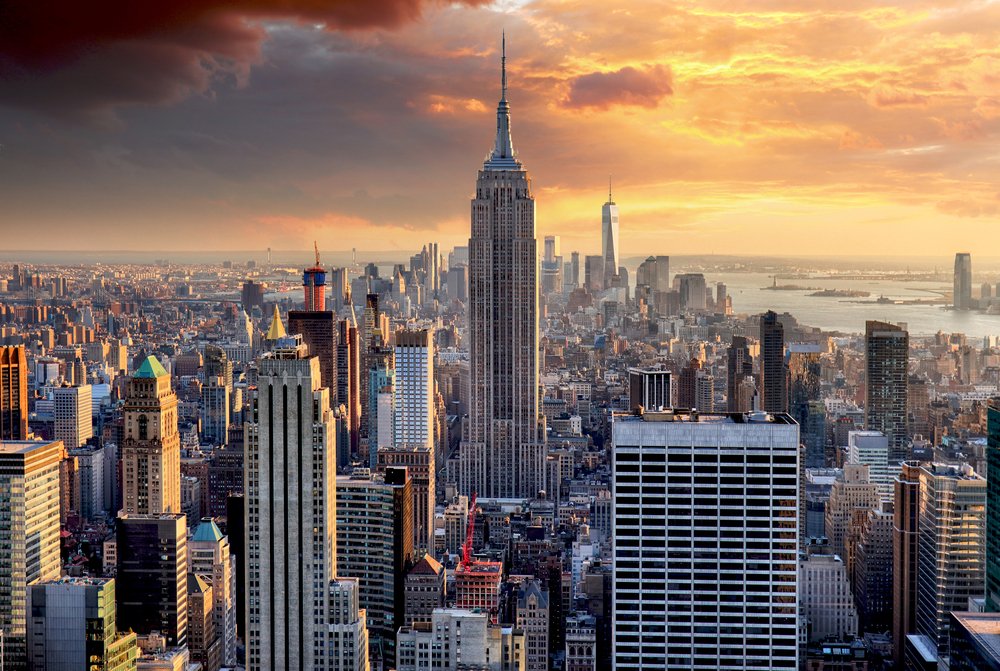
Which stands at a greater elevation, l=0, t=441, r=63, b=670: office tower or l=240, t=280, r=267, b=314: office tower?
l=240, t=280, r=267, b=314: office tower

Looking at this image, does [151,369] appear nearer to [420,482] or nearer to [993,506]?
[420,482]

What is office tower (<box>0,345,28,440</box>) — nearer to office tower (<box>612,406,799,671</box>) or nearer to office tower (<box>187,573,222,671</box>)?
office tower (<box>187,573,222,671</box>)

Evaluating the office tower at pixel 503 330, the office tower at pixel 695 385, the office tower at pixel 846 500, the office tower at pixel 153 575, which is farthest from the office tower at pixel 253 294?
the office tower at pixel 503 330

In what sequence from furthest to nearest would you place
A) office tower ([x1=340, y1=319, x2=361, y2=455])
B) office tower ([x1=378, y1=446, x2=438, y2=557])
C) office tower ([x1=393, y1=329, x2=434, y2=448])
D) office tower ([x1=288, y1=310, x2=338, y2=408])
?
office tower ([x1=393, y1=329, x2=434, y2=448]), office tower ([x1=340, y1=319, x2=361, y2=455]), office tower ([x1=378, y1=446, x2=438, y2=557]), office tower ([x1=288, y1=310, x2=338, y2=408])

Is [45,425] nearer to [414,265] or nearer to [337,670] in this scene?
[414,265]

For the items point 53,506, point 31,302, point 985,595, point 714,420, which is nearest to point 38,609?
point 53,506

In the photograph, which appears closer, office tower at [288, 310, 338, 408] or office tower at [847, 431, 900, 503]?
office tower at [847, 431, 900, 503]

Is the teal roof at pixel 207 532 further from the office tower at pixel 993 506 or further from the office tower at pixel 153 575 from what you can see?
the office tower at pixel 993 506

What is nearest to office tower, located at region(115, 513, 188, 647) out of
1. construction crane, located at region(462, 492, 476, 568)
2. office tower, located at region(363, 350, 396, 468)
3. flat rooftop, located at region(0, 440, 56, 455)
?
flat rooftop, located at region(0, 440, 56, 455)
